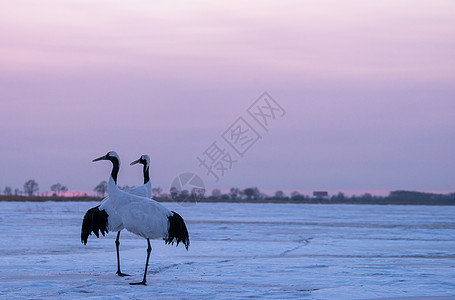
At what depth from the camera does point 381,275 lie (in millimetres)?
10727

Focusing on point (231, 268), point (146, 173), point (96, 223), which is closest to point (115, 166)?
point (96, 223)

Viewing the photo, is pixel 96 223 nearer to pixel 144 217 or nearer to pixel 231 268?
pixel 144 217

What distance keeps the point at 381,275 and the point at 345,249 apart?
17.0ft

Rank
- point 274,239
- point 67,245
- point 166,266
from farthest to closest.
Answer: point 274,239
point 67,245
point 166,266

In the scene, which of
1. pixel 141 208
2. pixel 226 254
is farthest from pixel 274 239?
pixel 141 208

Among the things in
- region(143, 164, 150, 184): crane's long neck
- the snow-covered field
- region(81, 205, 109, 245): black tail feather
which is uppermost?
region(143, 164, 150, 184): crane's long neck

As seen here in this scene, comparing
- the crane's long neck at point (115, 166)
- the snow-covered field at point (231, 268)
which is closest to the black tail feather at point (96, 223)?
the snow-covered field at point (231, 268)

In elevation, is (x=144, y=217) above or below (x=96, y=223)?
above

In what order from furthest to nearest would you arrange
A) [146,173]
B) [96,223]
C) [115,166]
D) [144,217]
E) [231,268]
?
[146,173] → [231,268] → [96,223] → [115,166] → [144,217]

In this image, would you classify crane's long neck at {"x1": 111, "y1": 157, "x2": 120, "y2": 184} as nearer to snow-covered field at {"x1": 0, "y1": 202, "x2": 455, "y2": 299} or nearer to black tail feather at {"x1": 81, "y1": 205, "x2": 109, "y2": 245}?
black tail feather at {"x1": 81, "y1": 205, "x2": 109, "y2": 245}

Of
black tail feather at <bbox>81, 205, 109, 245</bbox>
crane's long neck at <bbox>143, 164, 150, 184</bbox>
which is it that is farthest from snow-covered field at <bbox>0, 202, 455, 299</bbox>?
crane's long neck at <bbox>143, 164, 150, 184</bbox>

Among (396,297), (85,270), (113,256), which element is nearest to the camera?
(396,297)

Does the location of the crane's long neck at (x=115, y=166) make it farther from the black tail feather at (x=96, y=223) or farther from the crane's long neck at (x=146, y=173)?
the crane's long neck at (x=146, y=173)

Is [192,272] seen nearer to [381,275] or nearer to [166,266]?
[166,266]
